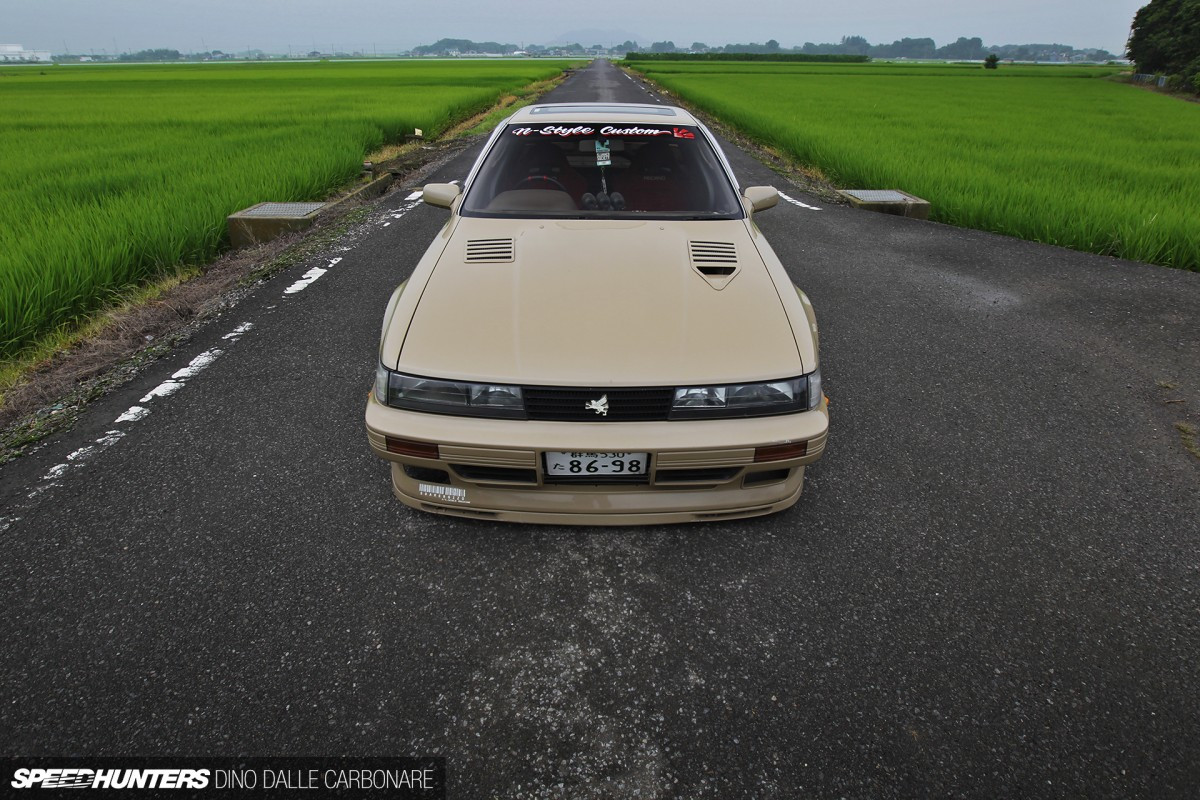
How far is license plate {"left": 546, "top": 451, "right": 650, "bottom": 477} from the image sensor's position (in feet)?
6.45

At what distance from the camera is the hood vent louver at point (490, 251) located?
100 inches

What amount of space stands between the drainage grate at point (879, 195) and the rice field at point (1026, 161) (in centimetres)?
26

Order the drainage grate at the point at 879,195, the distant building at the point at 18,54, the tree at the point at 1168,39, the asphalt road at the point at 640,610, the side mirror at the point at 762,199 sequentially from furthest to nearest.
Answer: the distant building at the point at 18,54 → the tree at the point at 1168,39 → the drainage grate at the point at 879,195 → the side mirror at the point at 762,199 → the asphalt road at the point at 640,610

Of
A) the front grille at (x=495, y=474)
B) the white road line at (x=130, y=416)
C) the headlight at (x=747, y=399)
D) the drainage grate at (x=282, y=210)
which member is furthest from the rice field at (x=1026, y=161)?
the white road line at (x=130, y=416)

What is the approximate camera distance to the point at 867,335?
409 centimetres

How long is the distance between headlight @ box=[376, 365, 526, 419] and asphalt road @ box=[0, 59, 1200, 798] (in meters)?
0.57

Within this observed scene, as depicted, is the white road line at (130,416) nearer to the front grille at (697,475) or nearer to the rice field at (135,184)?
the rice field at (135,184)

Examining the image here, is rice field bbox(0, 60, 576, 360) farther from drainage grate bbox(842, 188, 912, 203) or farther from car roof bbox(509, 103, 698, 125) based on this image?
drainage grate bbox(842, 188, 912, 203)

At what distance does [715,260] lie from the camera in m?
2.54

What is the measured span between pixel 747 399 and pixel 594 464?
540 mm

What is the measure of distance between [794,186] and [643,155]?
20.4 feet

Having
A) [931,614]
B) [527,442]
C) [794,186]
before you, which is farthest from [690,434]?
[794,186]

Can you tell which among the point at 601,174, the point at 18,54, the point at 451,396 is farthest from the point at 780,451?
the point at 18,54

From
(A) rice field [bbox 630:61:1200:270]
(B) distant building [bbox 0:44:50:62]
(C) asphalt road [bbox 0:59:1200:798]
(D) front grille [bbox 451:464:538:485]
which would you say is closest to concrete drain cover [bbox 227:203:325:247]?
(C) asphalt road [bbox 0:59:1200:798]
